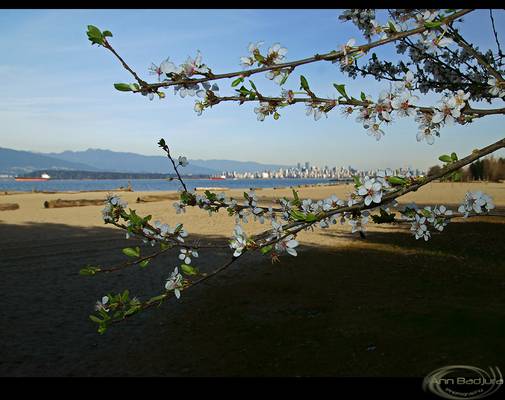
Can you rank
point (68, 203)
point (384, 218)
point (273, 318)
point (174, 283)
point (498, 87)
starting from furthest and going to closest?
point (68, 203), point (273, 318), point (384, 218), point (498, 87), point (174, 283)

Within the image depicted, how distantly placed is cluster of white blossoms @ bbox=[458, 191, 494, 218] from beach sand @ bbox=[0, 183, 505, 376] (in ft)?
4.37

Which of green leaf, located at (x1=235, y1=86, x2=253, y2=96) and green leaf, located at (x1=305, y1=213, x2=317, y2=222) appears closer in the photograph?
green leaf, located at (x1=305, y1=213, x2=317, y2=222)

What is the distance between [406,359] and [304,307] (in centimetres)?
261

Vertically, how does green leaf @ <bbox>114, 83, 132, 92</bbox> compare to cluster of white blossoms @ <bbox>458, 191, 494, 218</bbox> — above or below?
above

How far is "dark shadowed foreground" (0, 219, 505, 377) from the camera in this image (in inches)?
206

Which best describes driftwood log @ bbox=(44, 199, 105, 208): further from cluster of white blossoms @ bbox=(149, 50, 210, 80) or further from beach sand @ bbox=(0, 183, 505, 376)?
cluster of white blossoms @ bbox=(149, 50, 210, 80)

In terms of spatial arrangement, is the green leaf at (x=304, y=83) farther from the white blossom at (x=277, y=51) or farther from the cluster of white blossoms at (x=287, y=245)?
the cluster of white blossoms at (x=287, y=245)

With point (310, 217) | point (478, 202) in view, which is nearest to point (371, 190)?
point (310, 217)

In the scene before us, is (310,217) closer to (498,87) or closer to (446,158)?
(446,158)

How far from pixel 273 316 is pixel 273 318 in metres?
0.10

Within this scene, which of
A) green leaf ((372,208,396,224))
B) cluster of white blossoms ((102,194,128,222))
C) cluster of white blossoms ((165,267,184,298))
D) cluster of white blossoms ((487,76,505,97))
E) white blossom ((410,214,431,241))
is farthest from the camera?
white blossom ((410,214,431,241))

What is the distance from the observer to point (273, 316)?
704 cm

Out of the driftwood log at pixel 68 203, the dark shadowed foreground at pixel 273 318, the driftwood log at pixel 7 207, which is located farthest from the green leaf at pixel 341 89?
the driftwood log at pixel 7 207

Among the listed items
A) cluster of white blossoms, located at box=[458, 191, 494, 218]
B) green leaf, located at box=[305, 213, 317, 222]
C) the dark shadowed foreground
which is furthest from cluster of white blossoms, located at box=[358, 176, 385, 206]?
the dark shadowed foreground
